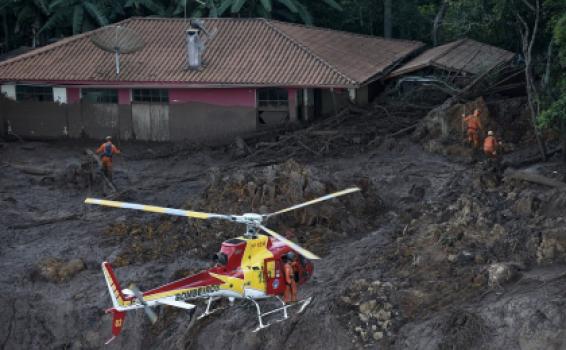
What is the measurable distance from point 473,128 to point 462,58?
6711mm

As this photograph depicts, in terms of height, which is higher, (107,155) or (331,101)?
(331,101)

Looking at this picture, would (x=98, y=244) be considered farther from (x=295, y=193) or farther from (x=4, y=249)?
(x=295, y=193)

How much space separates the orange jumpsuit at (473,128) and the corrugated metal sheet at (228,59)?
5.13 metres

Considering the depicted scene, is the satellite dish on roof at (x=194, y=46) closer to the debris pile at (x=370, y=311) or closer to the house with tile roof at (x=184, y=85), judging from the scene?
the house with tile roof at (x=184, y=85)

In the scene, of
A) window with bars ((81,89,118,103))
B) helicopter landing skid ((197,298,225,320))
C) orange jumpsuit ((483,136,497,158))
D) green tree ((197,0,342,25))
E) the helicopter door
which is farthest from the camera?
green tree ((197,0,342,25))

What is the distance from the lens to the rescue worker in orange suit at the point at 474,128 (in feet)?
96.9

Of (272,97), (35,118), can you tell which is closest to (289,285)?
(272,97)

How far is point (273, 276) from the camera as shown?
65.8 ft

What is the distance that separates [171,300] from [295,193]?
7.29 metres

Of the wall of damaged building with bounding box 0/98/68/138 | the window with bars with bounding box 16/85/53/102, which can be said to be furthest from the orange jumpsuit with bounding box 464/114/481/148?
the window with bars with bounding box 16/85/53/102

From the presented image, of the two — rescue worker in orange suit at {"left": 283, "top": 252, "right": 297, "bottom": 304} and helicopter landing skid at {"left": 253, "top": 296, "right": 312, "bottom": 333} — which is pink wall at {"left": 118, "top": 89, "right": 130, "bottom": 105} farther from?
rescue worker in orange suit at {"left": 283, "top": 252, "right": 297, "bottom": 304}

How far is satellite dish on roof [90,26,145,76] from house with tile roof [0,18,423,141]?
673mm

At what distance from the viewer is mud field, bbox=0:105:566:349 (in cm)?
2020

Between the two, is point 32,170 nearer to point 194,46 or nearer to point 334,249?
point 194,46
